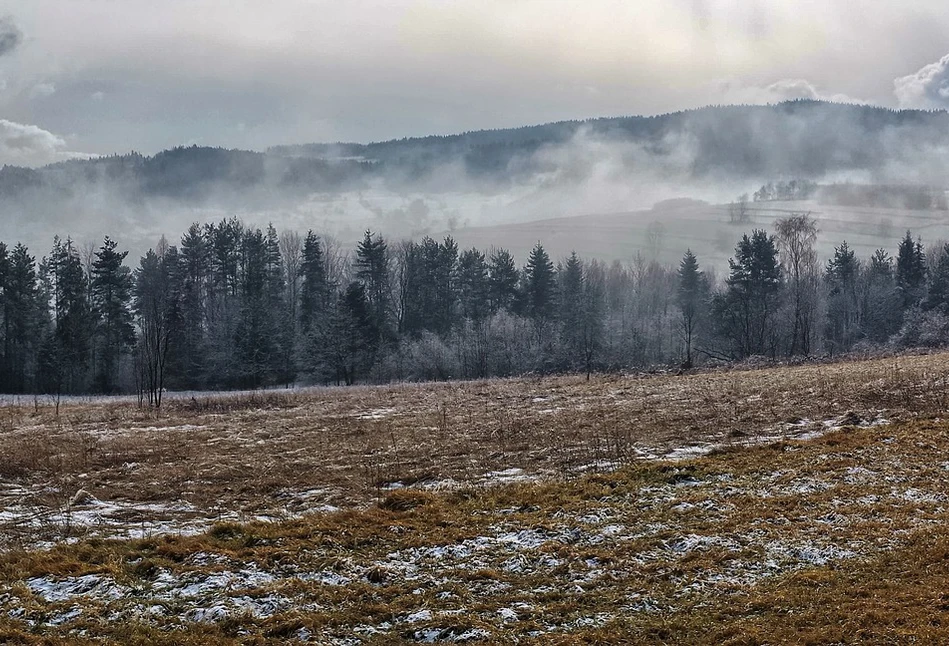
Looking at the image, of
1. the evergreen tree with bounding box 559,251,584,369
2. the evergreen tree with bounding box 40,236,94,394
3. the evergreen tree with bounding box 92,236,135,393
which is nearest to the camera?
the evergreen tree with bounding box 40,236,94,394

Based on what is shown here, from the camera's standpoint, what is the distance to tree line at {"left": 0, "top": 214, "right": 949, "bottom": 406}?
67125 mm

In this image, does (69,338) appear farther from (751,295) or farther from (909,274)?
(909,274)

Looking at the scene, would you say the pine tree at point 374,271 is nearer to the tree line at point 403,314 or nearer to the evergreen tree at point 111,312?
the tree line at point 403,314

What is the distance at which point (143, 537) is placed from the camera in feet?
38.4

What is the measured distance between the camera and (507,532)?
11648mm

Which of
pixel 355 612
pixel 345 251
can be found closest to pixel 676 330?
pixel 345 251

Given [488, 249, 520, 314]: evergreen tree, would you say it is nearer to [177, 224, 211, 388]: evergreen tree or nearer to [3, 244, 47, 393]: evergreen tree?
[177, 224, 211, 388]: evergreen tree

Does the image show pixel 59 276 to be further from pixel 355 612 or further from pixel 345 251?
pixel 355 612

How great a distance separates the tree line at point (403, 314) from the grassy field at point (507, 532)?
4072 cm

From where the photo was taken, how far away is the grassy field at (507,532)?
26.7 ft

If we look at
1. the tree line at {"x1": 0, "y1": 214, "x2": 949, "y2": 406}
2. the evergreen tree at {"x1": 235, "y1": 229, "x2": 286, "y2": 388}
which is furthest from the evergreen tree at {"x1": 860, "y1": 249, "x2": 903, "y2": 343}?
the evergreen tree at {"x1": 235, "y1": 229, "x2": 286, "y2": 388}

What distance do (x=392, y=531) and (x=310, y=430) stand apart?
45.9ft

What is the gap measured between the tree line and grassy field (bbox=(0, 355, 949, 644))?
4072 cm

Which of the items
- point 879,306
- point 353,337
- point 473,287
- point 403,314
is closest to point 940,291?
point 879,306
